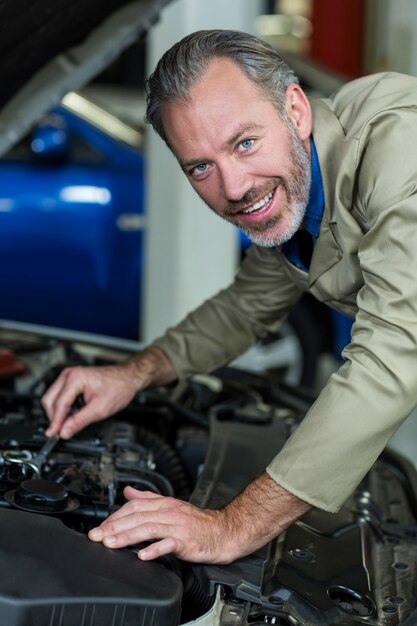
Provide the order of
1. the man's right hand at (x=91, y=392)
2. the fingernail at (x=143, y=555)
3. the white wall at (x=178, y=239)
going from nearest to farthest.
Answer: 1. the fingernail at (x=143, y=555)
2. the man's right hand at (x=91, y=392)
3. the white wall at (x=178, y=239)

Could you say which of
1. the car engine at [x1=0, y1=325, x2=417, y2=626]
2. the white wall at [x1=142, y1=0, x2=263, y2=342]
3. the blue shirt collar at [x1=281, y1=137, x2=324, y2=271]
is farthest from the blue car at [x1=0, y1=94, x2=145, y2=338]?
the blue shirt collar at [x1=281, y1=137, x2=324, y2=271]

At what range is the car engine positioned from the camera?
50.7 inches

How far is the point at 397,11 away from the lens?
22.7 feet

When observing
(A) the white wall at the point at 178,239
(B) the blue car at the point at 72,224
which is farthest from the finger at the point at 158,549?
(B) the blue car at the point at 72,224

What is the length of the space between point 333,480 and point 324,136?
0.63 metres

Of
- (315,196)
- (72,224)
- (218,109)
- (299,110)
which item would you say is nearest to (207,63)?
(218,109)

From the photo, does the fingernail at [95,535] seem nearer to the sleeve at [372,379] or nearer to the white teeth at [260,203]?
the sleeve at [372,379]

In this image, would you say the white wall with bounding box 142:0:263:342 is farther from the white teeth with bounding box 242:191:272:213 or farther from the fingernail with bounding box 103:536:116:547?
the fingernail with bounding box 103:536:116:547

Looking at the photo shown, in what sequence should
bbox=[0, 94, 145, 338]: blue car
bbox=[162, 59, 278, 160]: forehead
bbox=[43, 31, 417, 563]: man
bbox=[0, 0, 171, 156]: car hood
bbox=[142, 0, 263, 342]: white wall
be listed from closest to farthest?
bbox=[43, 31, 417, 563]: man, bbox=[162, 59, 278, 160]: forehead, bbox=[0, 0, 171, 156]: car hood, bbox=[142, 0, 263, 342]: white wall, bbox=[0, 94, 145, 338]: blue car

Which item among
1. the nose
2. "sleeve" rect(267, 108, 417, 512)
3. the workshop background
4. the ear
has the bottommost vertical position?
the workshop background

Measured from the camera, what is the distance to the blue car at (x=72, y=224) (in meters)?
4.12

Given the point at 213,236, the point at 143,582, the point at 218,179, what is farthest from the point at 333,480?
the point at 213,236

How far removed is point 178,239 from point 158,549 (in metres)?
2.52

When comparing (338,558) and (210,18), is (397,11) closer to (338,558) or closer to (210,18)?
(210,18)
